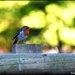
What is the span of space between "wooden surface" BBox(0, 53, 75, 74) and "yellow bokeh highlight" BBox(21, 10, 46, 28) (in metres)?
1.91

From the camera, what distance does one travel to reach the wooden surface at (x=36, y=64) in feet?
5.11

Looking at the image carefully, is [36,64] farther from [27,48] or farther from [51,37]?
[51,37]

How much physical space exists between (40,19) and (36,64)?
1963 mm

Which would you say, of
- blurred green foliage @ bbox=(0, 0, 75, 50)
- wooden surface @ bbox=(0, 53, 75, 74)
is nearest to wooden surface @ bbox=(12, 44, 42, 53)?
wooden surface @ bbox=(0, 53, 75, 74)

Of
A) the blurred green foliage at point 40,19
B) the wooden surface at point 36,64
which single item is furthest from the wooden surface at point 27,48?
the blurred green foliage at point 40,19

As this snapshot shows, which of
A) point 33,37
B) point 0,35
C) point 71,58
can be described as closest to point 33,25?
point 33,37

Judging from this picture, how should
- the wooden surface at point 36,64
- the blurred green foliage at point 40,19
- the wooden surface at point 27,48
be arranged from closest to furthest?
1. the wooden surface at point 36,64
2. the wooden surface at point 27,48
3. the blurred green foliage at point 40,19

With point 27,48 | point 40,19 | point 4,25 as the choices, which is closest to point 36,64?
point 27,48

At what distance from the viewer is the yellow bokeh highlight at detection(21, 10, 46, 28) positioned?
138 inches

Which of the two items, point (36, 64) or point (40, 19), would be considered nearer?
point (36, 64)

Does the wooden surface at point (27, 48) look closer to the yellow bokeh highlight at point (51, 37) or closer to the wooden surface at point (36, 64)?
the wooden surface at point (36, 64)

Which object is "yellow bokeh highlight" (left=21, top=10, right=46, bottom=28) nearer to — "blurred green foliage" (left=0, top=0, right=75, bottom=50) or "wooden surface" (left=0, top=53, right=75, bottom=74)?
"blurred green foliage" (left=0, top=0, right=75, bottom=50)

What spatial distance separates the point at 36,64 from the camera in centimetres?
158

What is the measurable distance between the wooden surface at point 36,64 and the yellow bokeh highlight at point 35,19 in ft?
6.26
